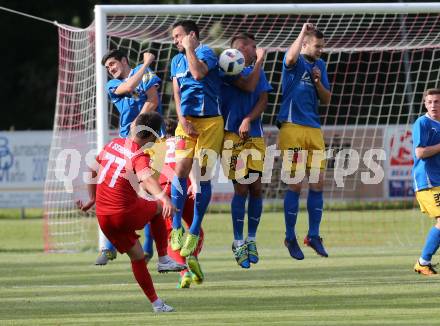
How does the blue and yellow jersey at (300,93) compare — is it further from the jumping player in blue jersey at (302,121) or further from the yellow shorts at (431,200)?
the yellow shorts at (431,200)

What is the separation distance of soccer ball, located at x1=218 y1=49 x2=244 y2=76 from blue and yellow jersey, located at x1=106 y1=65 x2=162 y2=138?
1534 millimetres

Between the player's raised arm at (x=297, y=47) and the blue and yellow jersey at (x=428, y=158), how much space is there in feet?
4.71

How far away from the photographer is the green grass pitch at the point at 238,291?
866 cm

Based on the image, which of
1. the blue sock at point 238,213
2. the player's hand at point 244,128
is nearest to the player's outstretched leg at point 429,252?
the blue sock at point 238,213

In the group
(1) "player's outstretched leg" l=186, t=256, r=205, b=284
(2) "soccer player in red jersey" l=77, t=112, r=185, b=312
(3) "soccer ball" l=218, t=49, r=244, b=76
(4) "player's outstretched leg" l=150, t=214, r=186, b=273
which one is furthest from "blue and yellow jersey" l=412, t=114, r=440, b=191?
(2) "soccer player in red jersey" l=77, t=112, r=185, b=312

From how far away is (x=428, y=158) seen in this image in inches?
457

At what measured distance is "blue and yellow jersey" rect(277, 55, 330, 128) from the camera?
12.0 m

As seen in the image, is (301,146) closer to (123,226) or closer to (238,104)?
(238,104)

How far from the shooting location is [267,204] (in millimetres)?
25094

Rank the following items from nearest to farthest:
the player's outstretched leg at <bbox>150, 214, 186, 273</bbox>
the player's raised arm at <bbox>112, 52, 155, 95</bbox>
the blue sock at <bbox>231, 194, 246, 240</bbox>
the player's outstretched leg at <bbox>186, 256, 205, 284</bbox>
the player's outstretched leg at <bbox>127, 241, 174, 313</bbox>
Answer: the player's outstretched leg at <bbox>127, 241, 174, 313</bbox>, the player's outstretched leg at <bbox>150, 214, 186, 273</bbox>, the player's outstretched leg at <bbox>186, 256, 205, 284</bbox>, the blue sock at <bbox>231, 194, 246, 240</bbox>, the player's raised arm at <bbox>112, 52, 155, 95</bbox>

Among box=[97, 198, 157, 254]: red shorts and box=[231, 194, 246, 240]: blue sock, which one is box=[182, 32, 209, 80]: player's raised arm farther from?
box=[97, 198, 157, 254]: red shorts

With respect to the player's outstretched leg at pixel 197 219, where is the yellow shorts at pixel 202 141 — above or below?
above

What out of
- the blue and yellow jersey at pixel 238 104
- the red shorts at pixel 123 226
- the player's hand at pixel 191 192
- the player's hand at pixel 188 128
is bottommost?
the player's hand at pixel 191 192

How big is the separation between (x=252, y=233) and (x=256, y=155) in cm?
87
